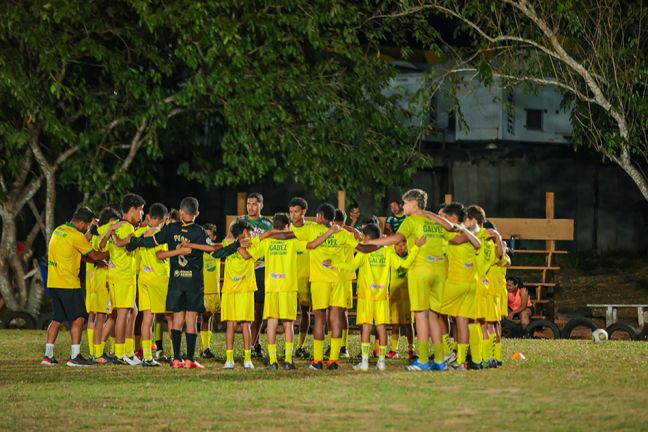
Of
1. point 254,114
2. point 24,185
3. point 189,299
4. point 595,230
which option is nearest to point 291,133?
point 254,114

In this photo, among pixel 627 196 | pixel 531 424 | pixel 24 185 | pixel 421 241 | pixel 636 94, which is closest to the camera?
pixel 531 424

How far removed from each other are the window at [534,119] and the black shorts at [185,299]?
25340 mm

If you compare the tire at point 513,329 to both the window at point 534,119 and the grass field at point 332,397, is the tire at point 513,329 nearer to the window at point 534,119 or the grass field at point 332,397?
the grass field at point 332,397

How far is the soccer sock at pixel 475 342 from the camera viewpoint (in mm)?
16641

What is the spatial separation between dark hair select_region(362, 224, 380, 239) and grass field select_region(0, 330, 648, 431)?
65.4 inches

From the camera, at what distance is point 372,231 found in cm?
1684

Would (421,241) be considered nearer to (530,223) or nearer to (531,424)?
(531,424)

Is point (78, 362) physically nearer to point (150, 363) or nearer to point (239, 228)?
point (150, 363)

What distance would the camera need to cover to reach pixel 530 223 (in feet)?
88.5

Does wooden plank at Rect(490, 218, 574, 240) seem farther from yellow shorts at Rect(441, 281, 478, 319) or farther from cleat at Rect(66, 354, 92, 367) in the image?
cleat at Rect(66, 354, 92, 367)

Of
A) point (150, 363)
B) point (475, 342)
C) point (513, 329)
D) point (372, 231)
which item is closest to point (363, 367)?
point (475, 342)

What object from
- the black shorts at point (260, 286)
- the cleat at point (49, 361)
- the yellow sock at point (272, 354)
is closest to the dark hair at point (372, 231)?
the yellow sock at point (272, 354)

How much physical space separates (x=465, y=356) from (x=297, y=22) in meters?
12.0

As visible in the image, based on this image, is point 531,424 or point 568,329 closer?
point 531,424
